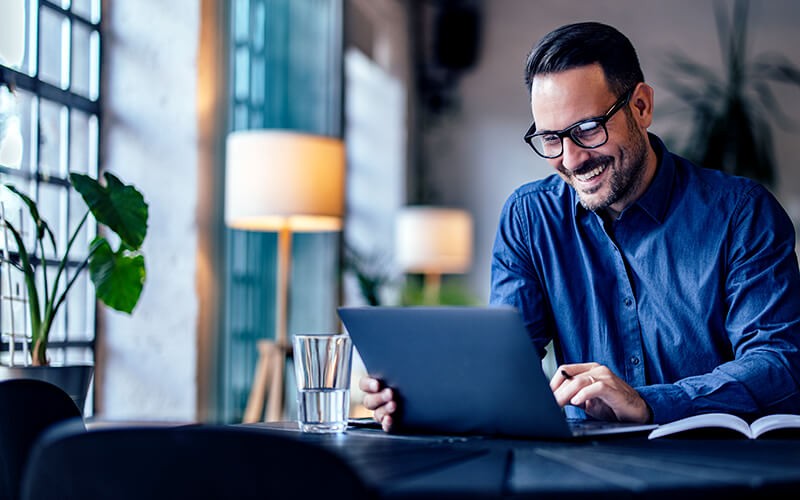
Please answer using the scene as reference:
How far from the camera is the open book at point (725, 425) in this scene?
1.27m

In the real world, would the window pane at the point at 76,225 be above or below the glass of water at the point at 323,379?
above

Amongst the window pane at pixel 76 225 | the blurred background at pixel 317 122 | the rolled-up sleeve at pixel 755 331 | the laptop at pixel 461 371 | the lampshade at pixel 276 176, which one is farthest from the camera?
the lampshade at pixel 276 176

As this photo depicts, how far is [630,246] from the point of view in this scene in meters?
1.88

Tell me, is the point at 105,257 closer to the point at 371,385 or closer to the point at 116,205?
the point at 116,205

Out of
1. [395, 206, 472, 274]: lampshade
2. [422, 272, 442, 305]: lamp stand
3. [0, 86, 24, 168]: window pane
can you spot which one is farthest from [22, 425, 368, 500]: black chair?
[395, 206, 472, 274]: lampshade

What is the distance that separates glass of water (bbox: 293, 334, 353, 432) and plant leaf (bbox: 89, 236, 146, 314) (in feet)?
2.53

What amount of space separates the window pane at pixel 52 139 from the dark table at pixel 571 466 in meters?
1.73

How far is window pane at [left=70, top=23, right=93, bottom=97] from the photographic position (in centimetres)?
298

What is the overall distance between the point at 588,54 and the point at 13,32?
158cm

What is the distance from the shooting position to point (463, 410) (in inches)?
50.7

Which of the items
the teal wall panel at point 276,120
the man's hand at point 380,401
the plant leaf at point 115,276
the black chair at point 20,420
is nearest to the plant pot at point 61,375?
the plant leaf at point 115,276

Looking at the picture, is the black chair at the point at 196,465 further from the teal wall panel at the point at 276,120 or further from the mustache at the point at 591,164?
the teal wall panel at the point at 276,120

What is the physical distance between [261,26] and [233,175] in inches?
46.4

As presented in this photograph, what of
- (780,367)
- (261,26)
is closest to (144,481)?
(780,367)
